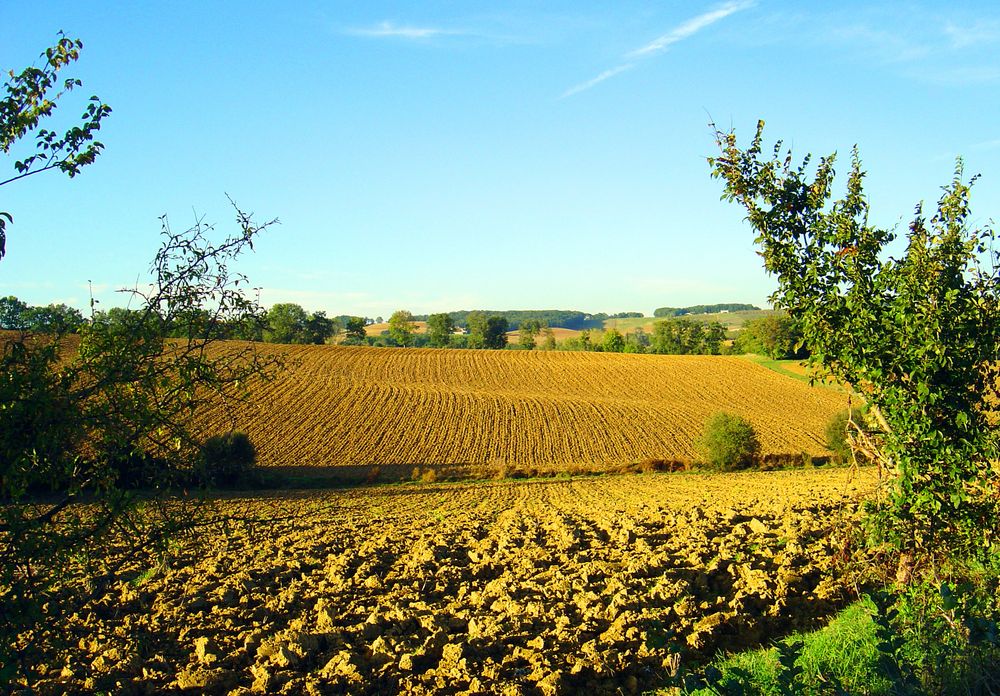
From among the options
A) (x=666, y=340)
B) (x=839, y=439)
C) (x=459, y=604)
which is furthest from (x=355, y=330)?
(x=459, y=604)

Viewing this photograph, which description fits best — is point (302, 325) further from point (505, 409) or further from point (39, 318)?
point (39, 318)

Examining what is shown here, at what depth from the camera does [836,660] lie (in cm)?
730

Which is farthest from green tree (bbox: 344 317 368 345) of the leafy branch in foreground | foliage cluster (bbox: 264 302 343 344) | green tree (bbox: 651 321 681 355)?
the leafy branch in foreground

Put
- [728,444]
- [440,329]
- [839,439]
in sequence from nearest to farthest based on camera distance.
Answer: [728,444], [839,439], [440,329]

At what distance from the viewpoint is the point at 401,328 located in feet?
413

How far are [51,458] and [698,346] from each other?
98664 millimetres

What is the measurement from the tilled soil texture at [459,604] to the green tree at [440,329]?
3846 inches

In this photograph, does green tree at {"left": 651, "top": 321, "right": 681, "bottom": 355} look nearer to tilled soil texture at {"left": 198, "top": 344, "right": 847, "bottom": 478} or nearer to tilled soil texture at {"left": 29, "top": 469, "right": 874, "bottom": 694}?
tilled soil texture at {"left": 198, "top": 344, "right": 847, "bottom": 478}

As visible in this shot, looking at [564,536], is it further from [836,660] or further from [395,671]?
[836,660]

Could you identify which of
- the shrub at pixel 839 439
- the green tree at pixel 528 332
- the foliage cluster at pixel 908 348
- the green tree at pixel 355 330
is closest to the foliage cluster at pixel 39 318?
the foliage cluster at pixel 908 348

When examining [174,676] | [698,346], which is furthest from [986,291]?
[698,346]

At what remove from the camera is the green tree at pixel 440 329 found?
116 meters

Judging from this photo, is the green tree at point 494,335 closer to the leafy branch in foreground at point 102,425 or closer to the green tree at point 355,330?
the green tree at point 355,330

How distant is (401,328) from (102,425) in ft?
399
